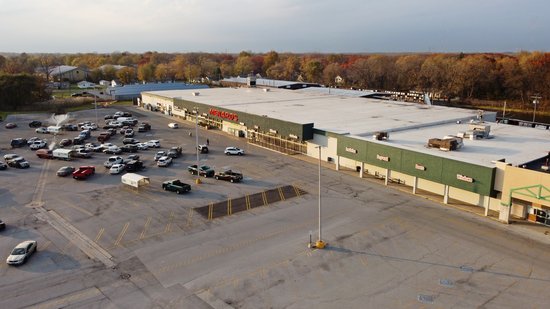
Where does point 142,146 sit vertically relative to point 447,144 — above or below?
below

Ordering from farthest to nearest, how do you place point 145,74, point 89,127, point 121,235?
point 145,74
point 89,127
point 121,235

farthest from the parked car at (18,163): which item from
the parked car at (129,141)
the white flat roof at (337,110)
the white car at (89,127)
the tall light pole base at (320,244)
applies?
the tall light pole base at (320,244)

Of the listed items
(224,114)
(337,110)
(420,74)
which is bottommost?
(224,114)

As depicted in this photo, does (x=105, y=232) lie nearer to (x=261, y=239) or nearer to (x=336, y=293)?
(x=261, y=239)

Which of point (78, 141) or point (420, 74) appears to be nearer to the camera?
point (78, 141)

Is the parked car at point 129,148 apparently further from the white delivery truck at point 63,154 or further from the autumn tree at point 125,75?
the autumn tree at point 125,75

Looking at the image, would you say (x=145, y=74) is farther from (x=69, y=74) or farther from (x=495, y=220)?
(x=495, y=220)

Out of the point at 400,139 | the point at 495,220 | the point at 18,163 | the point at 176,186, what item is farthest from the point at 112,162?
the point at 495,220
